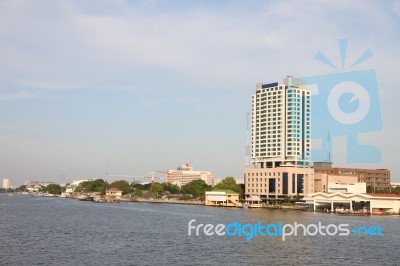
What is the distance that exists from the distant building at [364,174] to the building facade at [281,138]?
44.4 feet

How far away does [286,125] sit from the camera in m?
123

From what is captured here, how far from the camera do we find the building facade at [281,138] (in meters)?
119

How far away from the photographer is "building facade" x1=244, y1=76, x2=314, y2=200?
119 meters

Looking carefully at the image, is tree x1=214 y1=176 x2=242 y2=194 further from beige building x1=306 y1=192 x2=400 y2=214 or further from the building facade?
beige building x1=306 y1=192 x2=400 y2=214

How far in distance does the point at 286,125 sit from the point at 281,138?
11.1ft

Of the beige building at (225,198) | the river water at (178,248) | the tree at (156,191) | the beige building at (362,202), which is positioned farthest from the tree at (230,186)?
the river water at (178,248)

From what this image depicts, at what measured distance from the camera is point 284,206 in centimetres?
10769

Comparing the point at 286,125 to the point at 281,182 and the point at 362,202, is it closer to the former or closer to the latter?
the point at 281,182

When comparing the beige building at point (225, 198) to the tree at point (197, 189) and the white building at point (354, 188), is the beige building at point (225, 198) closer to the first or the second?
the white building at point (354, 188)

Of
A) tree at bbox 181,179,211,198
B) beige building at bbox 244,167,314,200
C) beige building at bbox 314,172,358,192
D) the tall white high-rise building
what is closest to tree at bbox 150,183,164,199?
tree at bbox 181,179,211,198

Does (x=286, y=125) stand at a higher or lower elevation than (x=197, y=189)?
higher

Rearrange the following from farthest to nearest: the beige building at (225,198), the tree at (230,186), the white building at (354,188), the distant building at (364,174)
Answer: the distant building at (364,174)
the tree at (230,186)
the beige building at (225,198)
the white building at (354,188)

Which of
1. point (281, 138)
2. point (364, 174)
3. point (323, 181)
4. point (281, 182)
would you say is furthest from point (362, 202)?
point (364, 174)

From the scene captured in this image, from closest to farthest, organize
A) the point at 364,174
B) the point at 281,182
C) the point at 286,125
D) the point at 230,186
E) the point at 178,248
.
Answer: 1. the point at 178,248
2. the point at 281,182
3. the point at 286,125
4. the point at 230,186
5. the point at 364,174
